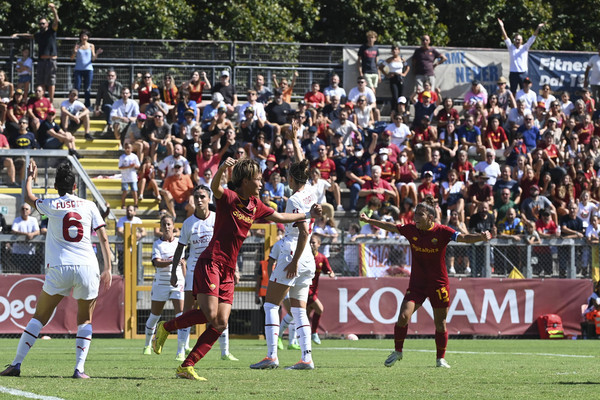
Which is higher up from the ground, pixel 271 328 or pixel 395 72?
pixel 395 72

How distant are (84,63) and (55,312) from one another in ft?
28.5

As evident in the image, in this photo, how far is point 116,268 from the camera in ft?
66.2

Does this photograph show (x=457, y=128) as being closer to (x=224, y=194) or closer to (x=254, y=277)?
(x=254, y=277)

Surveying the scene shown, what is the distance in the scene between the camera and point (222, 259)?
990 cm

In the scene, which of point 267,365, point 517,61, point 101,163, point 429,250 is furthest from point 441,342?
point 517,61

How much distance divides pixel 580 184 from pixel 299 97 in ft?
27.2

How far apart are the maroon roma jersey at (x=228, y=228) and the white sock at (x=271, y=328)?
1.97m

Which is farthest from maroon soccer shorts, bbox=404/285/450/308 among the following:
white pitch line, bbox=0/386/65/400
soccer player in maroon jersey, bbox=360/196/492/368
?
white pitch line, bbox=0/386/65/400

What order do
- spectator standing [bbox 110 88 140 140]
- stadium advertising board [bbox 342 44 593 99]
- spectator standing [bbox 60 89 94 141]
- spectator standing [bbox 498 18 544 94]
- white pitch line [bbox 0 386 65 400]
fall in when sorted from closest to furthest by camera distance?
white pitch line [bbox 0 386 65 400]
spectator standing [bbox 60 89 94 141]
spectator standing [bbox 110 88 140 140]
spectator standing [bbox 498 18 544 94]
stadium advertising board [bbox 342 44 593 99]

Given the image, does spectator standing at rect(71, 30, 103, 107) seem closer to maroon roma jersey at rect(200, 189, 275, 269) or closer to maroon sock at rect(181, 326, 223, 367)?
maroon roma jersey at rect(200, 189, 275, 269)

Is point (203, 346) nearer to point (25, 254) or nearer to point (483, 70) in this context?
point (25, 254)

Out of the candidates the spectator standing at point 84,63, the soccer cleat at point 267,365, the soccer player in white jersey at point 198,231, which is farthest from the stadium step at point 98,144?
the soccer cleat at point 267,365

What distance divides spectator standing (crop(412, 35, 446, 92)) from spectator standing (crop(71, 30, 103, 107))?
850 centimetres

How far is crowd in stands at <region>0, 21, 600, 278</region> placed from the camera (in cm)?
2311
